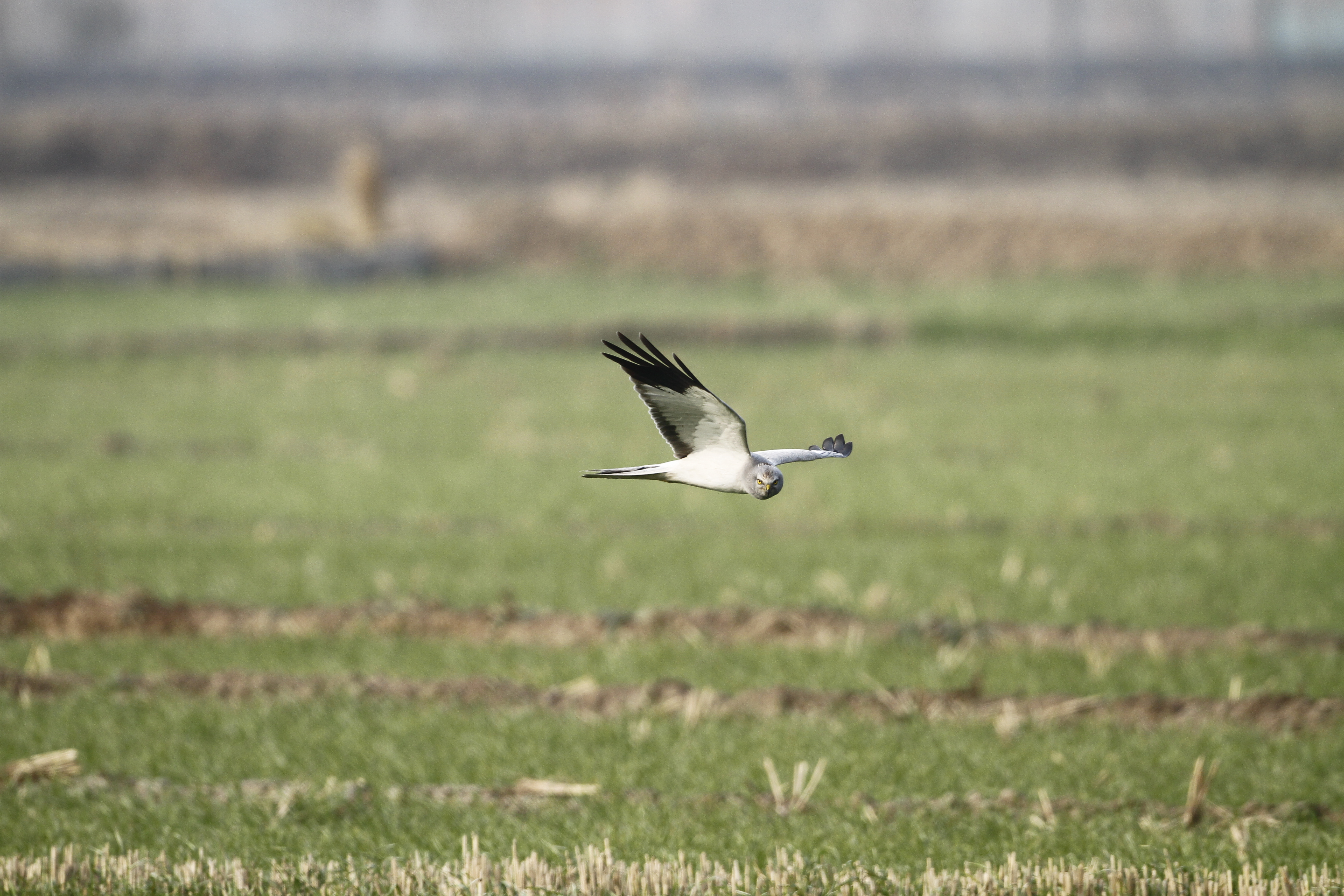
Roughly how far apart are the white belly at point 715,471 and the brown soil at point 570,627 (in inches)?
249

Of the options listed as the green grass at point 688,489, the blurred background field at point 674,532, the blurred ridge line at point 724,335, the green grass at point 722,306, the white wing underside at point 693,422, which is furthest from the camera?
the green grass at point 722,306

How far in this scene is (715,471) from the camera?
3.96 meters

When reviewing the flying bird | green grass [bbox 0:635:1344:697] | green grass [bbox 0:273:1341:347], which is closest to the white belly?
the flying bird

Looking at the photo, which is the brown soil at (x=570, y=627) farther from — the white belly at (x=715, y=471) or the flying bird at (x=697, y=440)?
the white belly at (x=715, y=471)

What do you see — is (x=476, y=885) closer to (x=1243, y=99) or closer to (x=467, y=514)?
(x=467, y=514)

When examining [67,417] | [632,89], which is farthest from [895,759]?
[632,89]

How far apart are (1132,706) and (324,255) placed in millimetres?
24907

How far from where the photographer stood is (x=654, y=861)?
652 centimetres

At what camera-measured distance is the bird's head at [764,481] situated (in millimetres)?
3791

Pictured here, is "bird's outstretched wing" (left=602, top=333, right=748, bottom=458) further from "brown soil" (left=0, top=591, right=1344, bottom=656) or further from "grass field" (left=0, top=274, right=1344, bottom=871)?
"brown soil" (left=0, top=591, right=1344, bottom=656)

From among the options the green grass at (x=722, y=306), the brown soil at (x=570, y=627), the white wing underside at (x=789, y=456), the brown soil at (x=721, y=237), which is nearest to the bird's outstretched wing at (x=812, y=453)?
the white wing underside at (x=789, y=456)

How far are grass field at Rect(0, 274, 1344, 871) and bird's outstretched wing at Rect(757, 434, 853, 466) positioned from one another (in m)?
3.09

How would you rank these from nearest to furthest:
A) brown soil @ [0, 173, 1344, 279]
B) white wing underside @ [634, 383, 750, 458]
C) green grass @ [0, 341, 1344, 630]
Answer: white wing underside @ [634, 383, 750, 458] → green grass @ [0, 341, 1344, 630] → brown soil @ [0, 173, 1344, 279]

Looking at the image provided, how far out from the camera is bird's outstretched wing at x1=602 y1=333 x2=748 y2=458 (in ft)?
13.3
